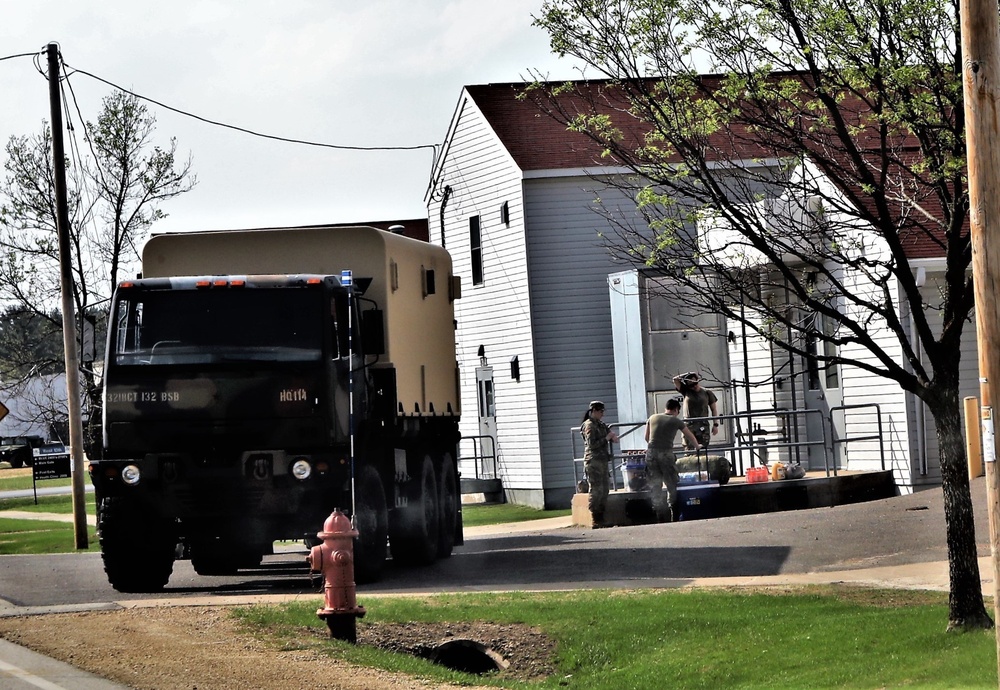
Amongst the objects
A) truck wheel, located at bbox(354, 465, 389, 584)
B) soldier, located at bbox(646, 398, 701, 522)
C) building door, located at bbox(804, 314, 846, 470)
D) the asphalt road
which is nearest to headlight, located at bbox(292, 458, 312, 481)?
truck wheel, located at bbox(354, 465, 389, 584)

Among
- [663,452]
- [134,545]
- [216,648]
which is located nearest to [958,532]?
[216,648]

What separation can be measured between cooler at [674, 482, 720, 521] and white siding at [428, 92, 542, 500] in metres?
7.93

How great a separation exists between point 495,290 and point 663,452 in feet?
36.5

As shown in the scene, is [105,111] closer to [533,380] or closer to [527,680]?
[533,380]

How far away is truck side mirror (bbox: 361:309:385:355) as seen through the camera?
52.0 ft

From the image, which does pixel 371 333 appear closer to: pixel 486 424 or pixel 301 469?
pixel 301 469

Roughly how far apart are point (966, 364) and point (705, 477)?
181 inches

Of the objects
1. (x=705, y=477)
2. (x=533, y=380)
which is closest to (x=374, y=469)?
(x=705, y=477)

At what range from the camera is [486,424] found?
33.2 m

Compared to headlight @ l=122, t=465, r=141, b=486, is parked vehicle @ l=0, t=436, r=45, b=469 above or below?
above

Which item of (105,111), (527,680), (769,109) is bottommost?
(527,680)

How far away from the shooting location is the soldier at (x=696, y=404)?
23734 mm

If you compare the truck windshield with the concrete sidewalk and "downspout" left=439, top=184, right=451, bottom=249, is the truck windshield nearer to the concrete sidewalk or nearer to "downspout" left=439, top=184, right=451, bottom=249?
the concrete sidewalk

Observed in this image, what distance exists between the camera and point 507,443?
32.1m
